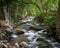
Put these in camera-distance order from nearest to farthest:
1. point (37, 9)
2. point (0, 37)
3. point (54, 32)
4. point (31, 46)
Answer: point (31, 46)
point (0, 37)
point (54, 32)
point (37, 9)

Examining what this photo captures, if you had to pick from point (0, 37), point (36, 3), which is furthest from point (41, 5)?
point (0, 37)

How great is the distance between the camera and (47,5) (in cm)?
2241

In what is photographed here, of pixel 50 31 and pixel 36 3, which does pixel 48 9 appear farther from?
pixel 50 31

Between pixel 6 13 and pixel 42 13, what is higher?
pixel 6 13

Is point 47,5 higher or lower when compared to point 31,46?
higher

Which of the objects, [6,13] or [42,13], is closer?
[6,13]

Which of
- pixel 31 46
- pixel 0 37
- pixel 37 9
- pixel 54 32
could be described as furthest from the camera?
pixel 37 9

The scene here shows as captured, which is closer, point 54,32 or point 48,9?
point 54,32

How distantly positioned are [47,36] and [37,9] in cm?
1022

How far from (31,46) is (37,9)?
13.4 meters

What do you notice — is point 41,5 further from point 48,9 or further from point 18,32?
point 18,32

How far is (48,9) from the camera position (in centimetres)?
2342

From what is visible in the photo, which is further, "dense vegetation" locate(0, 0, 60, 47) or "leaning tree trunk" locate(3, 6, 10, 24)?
"leaning tree trunk" locate(3, 6, 10, 24)

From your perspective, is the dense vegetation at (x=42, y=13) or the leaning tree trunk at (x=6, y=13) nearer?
the dense vegetation at (x=42, y=13)
